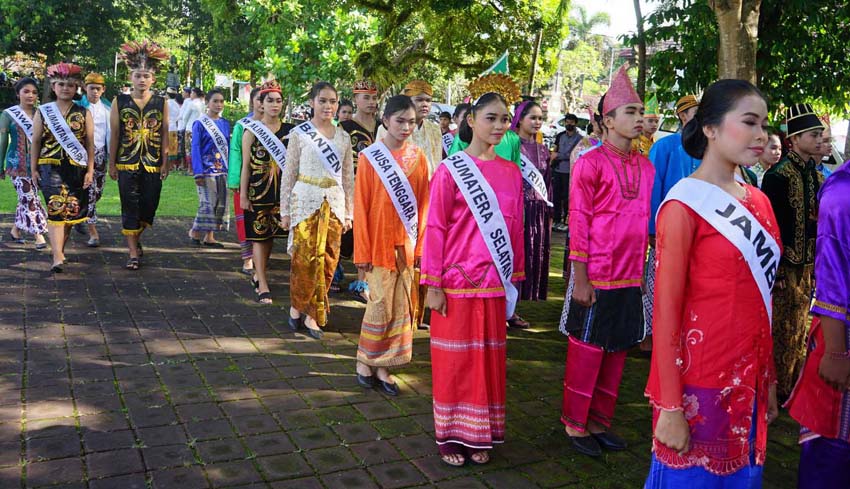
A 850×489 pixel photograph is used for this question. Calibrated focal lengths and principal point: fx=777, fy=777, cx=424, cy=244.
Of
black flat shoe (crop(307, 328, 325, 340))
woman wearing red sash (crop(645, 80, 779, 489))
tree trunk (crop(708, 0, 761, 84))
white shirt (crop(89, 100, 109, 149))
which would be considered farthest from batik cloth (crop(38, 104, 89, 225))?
woman wearing red sash (crop(645, 80, 779, 489))

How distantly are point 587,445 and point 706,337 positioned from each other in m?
1.83

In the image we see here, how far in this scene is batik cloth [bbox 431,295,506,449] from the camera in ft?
12.8

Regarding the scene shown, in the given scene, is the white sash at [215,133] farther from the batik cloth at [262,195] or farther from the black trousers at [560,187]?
the black trousers at [560,187]

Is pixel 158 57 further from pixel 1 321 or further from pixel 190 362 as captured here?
pixel 190 362

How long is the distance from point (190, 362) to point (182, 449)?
4.70 ft

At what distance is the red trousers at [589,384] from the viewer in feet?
13.5

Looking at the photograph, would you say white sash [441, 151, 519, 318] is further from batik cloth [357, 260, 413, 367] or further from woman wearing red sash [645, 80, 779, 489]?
woman wearing red sash [645, 80, 779, 489]

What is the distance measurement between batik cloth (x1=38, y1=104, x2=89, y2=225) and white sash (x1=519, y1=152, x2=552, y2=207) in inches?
180

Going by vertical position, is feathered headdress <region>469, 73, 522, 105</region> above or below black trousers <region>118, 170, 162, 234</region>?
above

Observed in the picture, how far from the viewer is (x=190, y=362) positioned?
208 inches

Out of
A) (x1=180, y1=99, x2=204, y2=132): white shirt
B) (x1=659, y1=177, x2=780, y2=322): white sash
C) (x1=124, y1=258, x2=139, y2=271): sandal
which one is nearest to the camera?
(x1=659, y1=177, x2=780, y2=322): white sash

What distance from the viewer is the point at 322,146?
5875 mm

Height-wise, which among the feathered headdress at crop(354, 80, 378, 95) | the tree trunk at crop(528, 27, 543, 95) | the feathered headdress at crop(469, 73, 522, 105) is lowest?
the feathered headdress at crop(469, 73, 522, 105)

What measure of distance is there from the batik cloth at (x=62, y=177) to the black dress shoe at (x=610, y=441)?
234 inches
